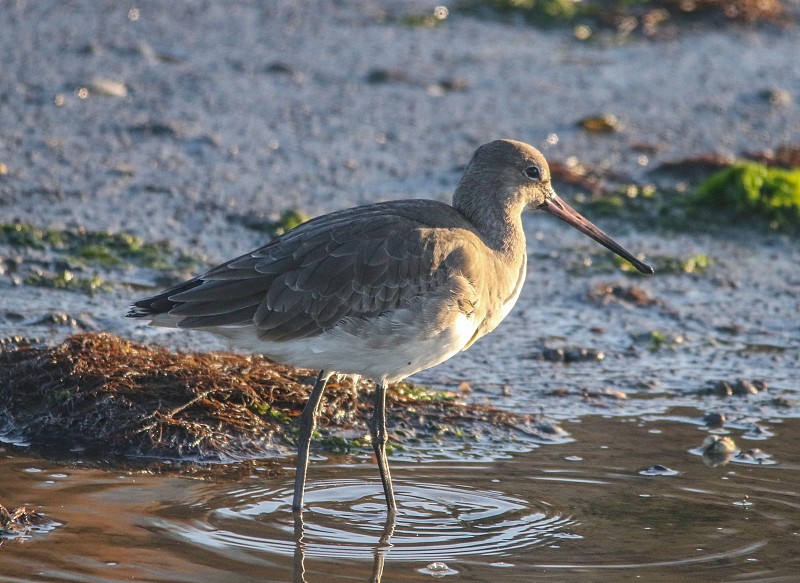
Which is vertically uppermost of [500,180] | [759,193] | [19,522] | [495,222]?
[759,193]

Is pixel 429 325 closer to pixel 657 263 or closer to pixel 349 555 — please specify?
pixel 349 555

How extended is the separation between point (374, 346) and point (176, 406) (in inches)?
52.6

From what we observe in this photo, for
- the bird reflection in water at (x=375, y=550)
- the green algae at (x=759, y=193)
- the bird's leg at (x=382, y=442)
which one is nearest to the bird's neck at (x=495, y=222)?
the bird's leg at (x=382, y=442)

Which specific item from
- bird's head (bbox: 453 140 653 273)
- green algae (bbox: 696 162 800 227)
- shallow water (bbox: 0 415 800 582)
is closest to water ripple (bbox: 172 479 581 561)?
shallow water (bbox: 0 415 800 582)

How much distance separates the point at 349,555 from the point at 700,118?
25.9ft

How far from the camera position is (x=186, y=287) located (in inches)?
252

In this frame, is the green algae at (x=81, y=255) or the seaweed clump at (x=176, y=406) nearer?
the seaweed clump at (x=176, y=406)

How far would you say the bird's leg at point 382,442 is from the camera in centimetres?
628

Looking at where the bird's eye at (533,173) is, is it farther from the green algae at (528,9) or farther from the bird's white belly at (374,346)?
the green algae at (528,9)

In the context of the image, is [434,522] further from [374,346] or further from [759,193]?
[759,193]

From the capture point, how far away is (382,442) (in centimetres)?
647

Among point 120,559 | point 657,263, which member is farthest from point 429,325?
point 657,263

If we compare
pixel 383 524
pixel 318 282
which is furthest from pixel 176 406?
pixel 383 524

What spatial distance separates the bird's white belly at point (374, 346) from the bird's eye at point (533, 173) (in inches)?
46.3
